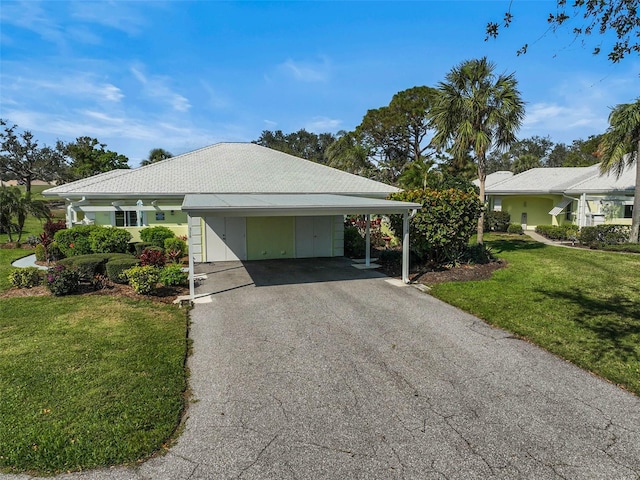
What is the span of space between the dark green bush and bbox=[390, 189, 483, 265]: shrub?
3.77 m

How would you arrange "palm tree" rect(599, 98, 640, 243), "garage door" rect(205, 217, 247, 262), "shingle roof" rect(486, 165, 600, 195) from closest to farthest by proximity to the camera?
"garage door" rect(205, 217, 247, 262) → "palm tree" rect(599, 98, 640, 243) → "shingle roof" rect(486, 165, 600, 195)

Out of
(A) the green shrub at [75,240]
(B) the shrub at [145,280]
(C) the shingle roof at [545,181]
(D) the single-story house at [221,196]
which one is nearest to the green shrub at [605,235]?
(C) the shingle roof at [545,181]

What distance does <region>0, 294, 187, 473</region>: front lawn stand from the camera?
396 centimetres

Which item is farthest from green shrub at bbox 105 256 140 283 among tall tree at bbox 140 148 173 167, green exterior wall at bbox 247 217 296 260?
tall tree at bbox 140 148 173 167

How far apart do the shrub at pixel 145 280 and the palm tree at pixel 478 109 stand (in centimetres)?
1185

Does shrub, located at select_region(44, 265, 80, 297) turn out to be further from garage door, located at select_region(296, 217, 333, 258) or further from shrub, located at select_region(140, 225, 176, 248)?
garage door, located at select_region(296, 217, 333, 258)

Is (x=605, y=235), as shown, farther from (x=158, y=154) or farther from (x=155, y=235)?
(x=158, y=154)

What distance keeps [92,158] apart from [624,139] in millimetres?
48471

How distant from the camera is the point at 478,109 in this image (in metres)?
15.4

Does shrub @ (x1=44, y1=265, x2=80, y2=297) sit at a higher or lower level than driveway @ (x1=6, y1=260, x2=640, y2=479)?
higher

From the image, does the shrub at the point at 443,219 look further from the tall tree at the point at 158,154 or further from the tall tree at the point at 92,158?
the tall tree at the point at 92,158

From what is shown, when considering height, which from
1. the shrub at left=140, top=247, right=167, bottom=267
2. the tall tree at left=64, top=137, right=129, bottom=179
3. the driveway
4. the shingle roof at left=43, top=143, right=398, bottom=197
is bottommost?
the driveway

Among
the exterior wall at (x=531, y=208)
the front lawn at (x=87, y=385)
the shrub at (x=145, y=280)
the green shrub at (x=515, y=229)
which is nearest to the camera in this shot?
the front lawn at (x=87, y=385)

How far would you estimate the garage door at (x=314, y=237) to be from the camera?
16.9m
